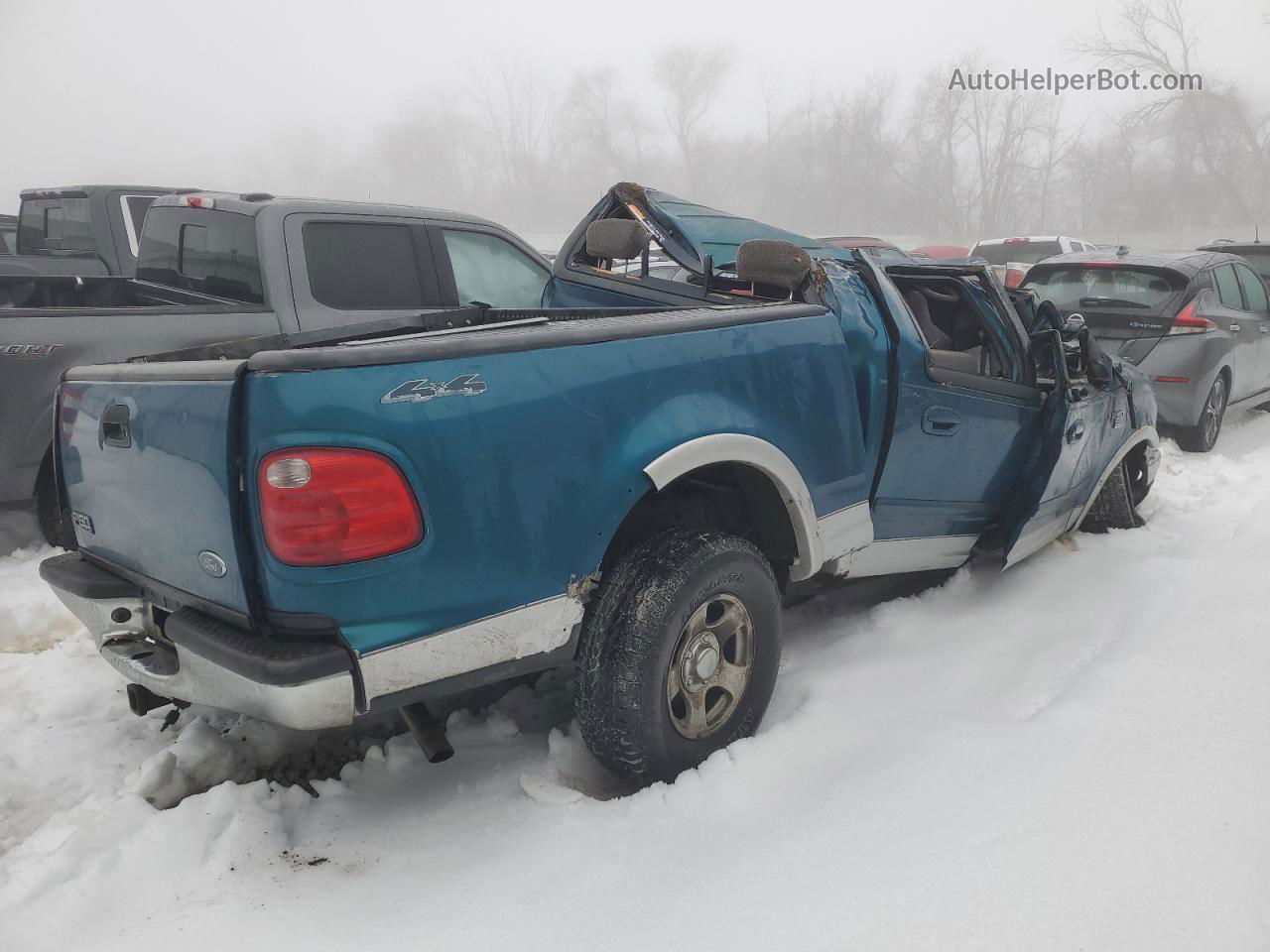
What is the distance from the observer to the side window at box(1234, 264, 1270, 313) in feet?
26.0

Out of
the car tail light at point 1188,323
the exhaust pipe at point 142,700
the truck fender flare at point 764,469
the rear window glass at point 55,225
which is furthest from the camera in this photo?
the rear window glass at point 55,225

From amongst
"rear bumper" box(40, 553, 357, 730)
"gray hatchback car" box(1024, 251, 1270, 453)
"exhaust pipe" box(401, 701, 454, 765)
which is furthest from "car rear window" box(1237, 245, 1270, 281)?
"rear bumper" box(40, 553, 357, 730)

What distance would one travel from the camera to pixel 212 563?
209cm

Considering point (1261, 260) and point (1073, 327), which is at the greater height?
point (1073, 327)

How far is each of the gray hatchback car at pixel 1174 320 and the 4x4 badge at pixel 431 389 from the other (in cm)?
647

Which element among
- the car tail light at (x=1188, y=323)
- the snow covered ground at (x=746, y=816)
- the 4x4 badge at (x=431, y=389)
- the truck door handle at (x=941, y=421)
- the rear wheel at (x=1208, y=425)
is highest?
the 4x4 badge at (x=431, y=389)

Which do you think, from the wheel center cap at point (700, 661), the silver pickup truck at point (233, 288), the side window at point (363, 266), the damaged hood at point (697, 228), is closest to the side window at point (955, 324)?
the damaged hood at point (697, 228)

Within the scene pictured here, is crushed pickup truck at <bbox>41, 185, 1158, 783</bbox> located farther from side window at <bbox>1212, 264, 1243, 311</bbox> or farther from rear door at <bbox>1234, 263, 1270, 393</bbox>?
rear door at <bbox>1234, 263, 1270, 393</bbox>

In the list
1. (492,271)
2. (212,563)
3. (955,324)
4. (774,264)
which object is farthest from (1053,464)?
(492,271)

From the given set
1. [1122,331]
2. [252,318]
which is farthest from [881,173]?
[252,318]

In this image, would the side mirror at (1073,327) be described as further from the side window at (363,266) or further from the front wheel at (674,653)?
the side window at (363,266)

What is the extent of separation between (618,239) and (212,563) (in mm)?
2174

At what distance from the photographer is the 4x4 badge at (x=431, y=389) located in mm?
1968

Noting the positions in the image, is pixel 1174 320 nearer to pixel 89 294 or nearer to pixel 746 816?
pixel 746 816
